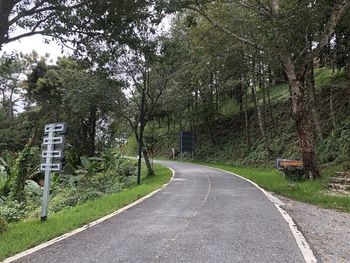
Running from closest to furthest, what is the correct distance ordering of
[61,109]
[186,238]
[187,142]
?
[186,238], [61,109], [187,142]

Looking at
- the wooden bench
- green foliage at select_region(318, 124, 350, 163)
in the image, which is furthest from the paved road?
green foliage at select_region(318, 124, 350, 163)

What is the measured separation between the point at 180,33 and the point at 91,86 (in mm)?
6477

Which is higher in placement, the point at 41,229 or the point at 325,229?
the point at 325,229

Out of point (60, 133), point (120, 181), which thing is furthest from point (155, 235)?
point (120, 181)

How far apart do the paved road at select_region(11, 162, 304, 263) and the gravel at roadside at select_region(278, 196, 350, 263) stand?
413 mm

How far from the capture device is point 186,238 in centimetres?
671

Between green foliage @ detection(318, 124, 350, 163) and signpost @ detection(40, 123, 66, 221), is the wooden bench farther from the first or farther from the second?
signpost @ detection(40, 123, 66, 221)

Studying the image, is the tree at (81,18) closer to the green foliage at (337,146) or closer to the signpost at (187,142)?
the green foliage at (337,146)

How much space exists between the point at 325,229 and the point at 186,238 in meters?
3.12

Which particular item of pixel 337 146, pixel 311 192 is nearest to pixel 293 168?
pixel 311 192

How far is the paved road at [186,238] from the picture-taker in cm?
560

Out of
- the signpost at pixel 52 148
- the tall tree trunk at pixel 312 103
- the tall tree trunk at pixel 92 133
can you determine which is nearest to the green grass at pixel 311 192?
the tall tree trunk at pixel 312 103

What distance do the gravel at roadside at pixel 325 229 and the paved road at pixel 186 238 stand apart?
1.36 ft

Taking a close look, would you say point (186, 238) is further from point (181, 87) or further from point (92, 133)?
point (92, 133)
